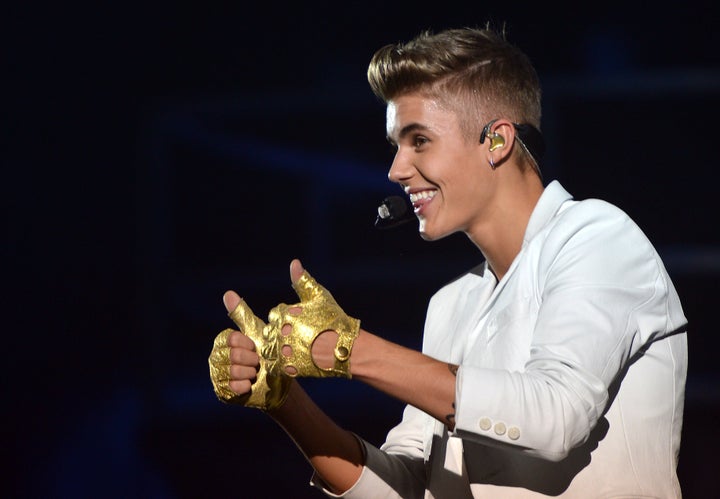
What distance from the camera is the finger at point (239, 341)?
1438 mm

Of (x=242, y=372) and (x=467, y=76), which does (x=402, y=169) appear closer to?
(x=467, y=76)

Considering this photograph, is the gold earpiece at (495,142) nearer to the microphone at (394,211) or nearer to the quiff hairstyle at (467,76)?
the quiff hairstyle at (467,76)

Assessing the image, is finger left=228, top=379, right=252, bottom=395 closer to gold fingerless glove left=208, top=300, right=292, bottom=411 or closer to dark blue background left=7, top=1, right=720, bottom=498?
gold fingerless glove left=208, top=300, right=292, bottom=411

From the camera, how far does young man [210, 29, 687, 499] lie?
1259mm

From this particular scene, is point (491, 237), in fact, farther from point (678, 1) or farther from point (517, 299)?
point (678, 1)

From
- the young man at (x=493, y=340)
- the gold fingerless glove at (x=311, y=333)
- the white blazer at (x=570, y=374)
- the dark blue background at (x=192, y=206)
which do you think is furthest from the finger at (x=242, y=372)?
the dark blue background at (x=192, y=206)

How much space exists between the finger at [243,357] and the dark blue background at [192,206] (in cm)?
108

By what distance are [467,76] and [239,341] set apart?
58 cm

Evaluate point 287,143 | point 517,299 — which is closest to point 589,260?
point 517,299

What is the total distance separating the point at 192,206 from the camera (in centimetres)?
276

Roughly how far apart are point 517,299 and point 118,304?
5.06 feet

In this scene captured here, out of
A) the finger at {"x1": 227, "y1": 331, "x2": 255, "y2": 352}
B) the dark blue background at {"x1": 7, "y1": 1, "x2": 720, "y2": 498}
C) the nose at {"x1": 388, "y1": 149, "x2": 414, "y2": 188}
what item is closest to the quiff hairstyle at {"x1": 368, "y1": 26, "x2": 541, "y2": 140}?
the nose at {"x1": 388, "y1": 149, "x2": 414, "y2": 188}

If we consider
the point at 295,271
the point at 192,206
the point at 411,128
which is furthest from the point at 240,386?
the point at 192,206

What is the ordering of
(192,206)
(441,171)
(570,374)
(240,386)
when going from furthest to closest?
(192,206) < (441,171) < (240,386) < (570,374)
